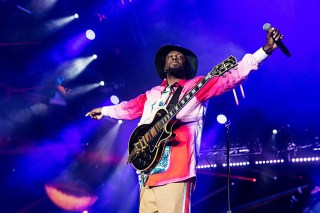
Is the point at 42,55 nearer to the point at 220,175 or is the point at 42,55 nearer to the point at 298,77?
the point at 220,175

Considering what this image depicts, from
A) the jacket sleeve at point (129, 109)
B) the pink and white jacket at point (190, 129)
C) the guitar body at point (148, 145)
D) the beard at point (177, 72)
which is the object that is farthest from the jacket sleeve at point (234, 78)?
the jacket sleeve at point (129, 109)

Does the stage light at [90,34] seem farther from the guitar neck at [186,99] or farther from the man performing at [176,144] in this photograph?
the guitar neck at [186,99]

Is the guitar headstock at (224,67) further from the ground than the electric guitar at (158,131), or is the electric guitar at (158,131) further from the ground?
the guitar headstock at (224,67)

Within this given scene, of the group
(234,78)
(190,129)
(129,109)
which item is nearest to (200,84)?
(234,78)

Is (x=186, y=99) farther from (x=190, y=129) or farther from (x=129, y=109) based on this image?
(x=129, y=109)

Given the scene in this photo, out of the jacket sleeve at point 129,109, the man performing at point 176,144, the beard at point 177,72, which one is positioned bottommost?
the man performing at point 176,144

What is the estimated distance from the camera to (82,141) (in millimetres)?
9883

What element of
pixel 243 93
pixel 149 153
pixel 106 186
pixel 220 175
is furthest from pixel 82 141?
pixel 149 153

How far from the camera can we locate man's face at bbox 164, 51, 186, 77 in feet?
12.9

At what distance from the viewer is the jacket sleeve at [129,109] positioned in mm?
4203

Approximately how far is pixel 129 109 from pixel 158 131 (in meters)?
0.96

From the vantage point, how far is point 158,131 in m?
3.41

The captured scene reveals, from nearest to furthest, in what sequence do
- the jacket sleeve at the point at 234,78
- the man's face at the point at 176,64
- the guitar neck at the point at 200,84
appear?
the jacket sleeve at the point at 234,78
the guitar neck at the point at 200,84
the man's face at the point at 176,64

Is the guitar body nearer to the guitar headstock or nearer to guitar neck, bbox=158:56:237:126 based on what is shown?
guitar neck, bbox=158:56:237:126
